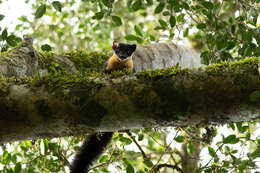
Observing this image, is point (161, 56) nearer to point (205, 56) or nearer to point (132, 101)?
point (205, 56)

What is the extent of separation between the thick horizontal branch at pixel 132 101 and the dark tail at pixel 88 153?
4.00ft

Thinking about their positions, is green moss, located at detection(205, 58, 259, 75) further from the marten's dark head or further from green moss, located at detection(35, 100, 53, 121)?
the marten's dark head

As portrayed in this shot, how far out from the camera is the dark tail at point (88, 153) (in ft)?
10.9

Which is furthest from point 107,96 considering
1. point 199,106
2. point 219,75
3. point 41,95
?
point 219,75

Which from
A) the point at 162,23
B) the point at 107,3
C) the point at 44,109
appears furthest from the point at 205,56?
the point at 44,109

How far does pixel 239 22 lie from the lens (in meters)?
3.49

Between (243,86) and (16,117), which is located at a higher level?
(243,86)

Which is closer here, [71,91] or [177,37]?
[71,91]

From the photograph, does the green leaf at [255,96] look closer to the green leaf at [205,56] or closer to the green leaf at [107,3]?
the green leaf at [205,56]

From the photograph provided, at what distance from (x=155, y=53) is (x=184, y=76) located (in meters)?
2.35

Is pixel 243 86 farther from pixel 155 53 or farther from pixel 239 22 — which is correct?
pixel 155 53

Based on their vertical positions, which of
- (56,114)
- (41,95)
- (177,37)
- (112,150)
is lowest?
(112,150)

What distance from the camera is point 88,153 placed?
3.36 meters

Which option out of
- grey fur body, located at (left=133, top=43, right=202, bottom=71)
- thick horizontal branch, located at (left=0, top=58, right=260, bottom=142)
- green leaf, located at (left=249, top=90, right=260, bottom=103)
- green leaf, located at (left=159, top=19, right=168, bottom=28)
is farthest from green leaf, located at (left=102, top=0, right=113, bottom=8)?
green leaf, located at (left=249, top=90, right=260, bottom=103)
